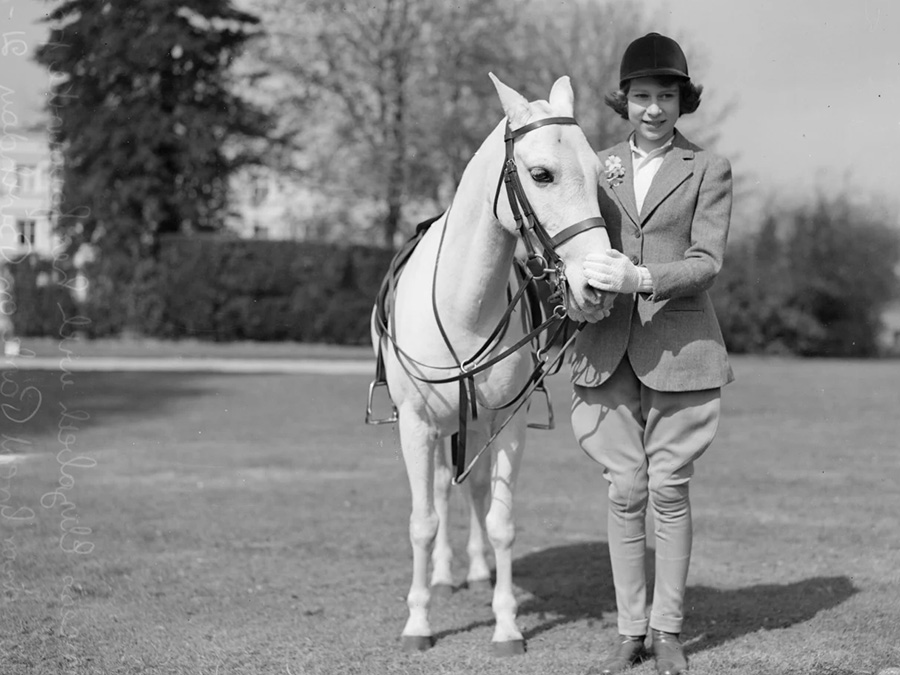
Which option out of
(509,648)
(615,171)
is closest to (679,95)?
(615,171)

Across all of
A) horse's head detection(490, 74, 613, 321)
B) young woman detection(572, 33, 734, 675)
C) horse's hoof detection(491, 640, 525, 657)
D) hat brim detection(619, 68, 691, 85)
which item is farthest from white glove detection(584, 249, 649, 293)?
horse's hoof detection(491, 640, 525, 657)

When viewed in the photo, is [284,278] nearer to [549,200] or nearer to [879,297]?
[879,297]

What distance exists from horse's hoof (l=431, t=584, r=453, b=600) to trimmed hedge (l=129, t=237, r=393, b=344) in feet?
78.2

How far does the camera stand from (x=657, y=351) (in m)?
4.13

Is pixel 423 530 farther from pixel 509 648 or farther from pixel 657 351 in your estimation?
pixel 657 351

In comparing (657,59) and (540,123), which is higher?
(657,59)

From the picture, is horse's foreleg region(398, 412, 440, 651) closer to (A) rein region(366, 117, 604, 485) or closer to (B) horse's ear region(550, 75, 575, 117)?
(A) rein region(366, 117, 604, 485)

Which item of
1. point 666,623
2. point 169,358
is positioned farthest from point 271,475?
point 169,358

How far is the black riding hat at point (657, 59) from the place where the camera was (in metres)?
4.05

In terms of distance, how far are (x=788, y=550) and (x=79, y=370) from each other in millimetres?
17426

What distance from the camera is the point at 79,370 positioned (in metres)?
20.9

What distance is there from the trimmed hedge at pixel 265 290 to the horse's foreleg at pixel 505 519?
24824 millimetres

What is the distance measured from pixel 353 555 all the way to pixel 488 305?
2.85m

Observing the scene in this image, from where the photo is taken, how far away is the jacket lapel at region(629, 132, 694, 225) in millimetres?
4137
